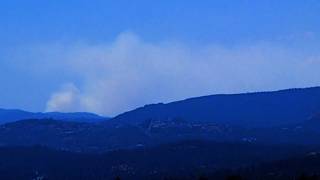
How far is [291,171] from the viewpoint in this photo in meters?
162

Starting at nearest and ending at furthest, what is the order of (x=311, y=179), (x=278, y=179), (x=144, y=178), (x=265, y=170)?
(x=311, y=179) < (x=278, y=179) < (x=265, y=170) < (x=144, y=178)

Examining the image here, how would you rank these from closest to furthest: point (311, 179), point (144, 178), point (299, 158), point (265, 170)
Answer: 1. point (311, 179)
2. point (265, 170)
3. point (299, 158)
4. point (144, 178)

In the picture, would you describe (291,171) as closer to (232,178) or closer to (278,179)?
(278,179)

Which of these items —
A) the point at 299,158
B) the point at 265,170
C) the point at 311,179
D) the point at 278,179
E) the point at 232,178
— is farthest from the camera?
the point at 299,158

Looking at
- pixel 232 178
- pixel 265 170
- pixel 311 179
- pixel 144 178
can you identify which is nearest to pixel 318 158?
pixel 265 170

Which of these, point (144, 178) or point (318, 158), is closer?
point (318, 158)

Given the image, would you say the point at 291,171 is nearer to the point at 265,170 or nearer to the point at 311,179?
the point at 265,170

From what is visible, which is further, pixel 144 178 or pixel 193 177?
pixel 144 178

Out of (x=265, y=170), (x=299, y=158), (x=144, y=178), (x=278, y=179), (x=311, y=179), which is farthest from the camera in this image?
(x=144, y=178)

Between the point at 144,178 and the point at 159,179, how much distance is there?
13.2 m

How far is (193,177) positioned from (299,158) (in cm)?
2916

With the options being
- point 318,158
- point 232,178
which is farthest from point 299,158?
point 232,178

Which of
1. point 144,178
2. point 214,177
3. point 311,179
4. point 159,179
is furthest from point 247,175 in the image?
point 311,179

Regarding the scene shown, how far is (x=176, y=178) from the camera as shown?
175 metres
